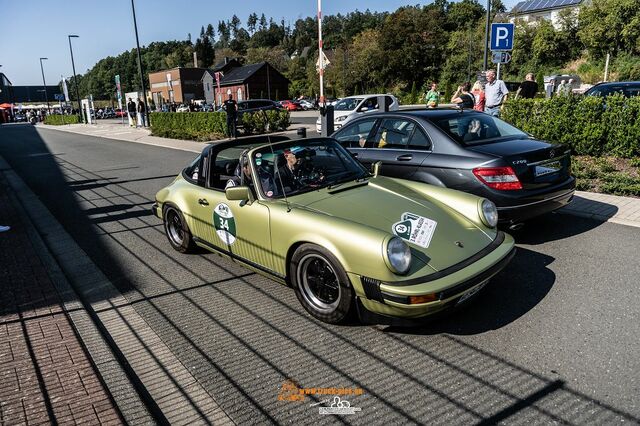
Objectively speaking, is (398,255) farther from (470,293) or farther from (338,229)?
(470,293)

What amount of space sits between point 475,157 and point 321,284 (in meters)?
2.56

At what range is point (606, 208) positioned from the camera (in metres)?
6.39

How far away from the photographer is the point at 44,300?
4.18 m

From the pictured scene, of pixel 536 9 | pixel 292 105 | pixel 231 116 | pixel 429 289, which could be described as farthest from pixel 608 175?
pixel 536 9

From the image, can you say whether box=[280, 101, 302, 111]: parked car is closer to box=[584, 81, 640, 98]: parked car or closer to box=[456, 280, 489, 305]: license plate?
box=[584, 81, 640, 98]: parked car

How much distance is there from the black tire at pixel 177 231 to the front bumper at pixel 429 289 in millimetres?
2590

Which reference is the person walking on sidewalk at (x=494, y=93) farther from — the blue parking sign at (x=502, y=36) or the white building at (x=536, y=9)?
the white building at (x=536, y=9)

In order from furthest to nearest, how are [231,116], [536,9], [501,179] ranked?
[536,9], [231,116], [501,179]

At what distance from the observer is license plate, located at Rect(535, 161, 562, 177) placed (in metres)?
5.05

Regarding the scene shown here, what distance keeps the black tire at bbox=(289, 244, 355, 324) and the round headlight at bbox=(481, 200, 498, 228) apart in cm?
147

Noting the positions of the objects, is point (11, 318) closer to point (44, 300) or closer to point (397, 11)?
point (44, 300)

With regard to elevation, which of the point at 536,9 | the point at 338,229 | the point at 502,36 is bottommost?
the point at 338,229

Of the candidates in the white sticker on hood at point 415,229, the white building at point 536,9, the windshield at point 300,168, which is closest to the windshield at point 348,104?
the windshield at point 300,168

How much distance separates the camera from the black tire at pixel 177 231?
518 centimetres
